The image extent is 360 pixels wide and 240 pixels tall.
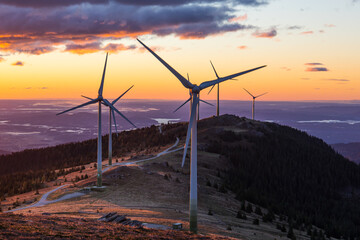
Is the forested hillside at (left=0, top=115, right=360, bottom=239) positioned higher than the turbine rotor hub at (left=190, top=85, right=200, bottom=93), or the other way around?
the turbine rotor hub at (left=190, top=85, right=200, bottom=93)

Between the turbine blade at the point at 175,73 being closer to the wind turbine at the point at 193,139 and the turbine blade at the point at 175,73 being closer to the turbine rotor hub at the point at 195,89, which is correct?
the wind turbine at the point at 193,139

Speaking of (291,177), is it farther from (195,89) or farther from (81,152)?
(195,89)

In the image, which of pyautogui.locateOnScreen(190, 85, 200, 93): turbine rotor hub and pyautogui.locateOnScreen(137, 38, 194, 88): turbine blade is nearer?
pyautogui.locateOnScreen(190, 85, 200, 93): turbine rotor hub

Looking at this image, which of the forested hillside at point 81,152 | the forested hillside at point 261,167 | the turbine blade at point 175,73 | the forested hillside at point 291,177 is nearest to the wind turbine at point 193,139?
the turbine blade at point 175,73

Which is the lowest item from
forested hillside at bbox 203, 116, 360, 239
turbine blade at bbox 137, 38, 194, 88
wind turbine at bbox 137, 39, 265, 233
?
forested hillside at bbox 203, 116, 360, 239

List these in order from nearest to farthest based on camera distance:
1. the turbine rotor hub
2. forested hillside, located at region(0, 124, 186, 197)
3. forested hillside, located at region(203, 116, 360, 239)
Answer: the turbine rotor hub
forested hillside, located at region(203, 116, 360, 239)
forested hillside, located at region(0, 124, 186, 197)

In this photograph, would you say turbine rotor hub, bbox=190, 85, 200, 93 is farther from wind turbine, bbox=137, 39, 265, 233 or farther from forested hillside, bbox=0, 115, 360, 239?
forested hillside, bbox=0, 115, 360, 239

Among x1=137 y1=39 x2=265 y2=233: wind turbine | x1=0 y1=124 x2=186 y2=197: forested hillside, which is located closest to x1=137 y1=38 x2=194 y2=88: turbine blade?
x1=137 y1=39 x2=265 y2=233: wind turbine

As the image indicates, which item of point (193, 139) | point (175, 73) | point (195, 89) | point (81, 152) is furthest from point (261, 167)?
point (193, 139)

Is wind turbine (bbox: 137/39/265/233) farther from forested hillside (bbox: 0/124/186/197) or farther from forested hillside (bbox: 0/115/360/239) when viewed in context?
forested hillside (bbox: 0/124/186/197)

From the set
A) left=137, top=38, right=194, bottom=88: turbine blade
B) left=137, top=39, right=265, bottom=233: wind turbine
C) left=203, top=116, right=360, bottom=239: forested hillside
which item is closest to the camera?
left=137, top=39, right=265, bottom=233: wind turbine

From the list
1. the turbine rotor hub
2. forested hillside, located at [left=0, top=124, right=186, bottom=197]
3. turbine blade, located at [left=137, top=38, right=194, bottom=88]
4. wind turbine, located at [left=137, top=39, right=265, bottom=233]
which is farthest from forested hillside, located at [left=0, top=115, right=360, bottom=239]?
turbine blade, located at [left=137, top=38, right=194, bottom=88]

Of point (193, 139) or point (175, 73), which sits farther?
point (175, 73)
